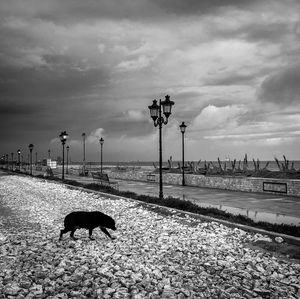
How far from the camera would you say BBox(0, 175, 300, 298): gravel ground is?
5.36m

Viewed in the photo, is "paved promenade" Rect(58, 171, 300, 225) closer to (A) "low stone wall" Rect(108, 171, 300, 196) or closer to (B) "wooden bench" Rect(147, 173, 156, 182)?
(A) "low stone wall" Rect(108, 171, 300, 196)

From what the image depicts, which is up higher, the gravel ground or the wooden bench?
the wooden bench

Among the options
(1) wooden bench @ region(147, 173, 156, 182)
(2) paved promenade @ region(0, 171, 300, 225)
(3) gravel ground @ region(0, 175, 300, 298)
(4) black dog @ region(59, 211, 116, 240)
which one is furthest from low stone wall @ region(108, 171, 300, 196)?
(4) black dog @ region(59, 211, 116, 240)

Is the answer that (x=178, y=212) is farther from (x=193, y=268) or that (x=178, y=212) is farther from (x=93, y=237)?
(x=193, y=268)

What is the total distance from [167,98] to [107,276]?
1198 cm

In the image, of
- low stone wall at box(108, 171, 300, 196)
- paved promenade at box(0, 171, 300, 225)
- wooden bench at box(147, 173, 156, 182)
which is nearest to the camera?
paved promenade at box(0, 171, 300, 225)

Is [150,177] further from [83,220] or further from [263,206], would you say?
[83,220]

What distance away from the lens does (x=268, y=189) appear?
19.1 m

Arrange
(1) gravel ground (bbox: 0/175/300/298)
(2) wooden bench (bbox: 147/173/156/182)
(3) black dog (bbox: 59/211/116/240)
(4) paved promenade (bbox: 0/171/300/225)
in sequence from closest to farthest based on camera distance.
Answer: (1) gravel ground (bbox: 0/175/300/298) → (3) black dog (bbox: 59/211/116/240) → (4) paved promenade (bbox: 0/171/300/225) → (2) wooden bench (bbox: 147/173/156/182)

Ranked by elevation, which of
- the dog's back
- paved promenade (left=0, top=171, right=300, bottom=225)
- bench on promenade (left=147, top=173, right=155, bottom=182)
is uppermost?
the dog's back

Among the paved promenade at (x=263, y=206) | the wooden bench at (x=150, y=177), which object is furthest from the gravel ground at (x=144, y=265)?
the wooden bench at (x=150, y=177)

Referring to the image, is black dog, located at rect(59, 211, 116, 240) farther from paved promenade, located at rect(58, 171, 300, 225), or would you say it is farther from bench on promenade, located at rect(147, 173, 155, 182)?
bench on promenade, located at rect(147, 173, 155, 182)

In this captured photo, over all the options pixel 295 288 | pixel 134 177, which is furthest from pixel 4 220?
pixel 134 177

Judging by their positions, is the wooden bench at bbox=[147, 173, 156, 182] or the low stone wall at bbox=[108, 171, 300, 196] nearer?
the low stone wall at bbox=[108, 171, 300, 196]
